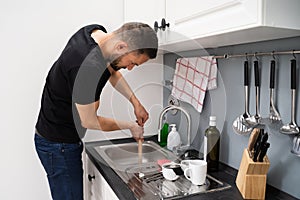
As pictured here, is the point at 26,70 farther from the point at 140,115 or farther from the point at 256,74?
the point at 256,74

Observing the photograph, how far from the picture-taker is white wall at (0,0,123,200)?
1587 millimetres

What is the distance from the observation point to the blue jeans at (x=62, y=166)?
1390mm

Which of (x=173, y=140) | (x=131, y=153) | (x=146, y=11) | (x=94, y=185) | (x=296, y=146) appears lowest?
(x=94, y=185)

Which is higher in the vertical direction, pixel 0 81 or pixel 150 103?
pixel 0 81

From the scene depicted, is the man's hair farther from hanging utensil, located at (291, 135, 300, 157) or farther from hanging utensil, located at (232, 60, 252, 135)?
hanging utensil, located at (291, 135, 300, 157)

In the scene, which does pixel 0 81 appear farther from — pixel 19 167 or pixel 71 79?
pixel 71 79

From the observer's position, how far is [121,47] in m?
1.18

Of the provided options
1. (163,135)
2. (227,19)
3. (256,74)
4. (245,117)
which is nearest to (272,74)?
(256,74)

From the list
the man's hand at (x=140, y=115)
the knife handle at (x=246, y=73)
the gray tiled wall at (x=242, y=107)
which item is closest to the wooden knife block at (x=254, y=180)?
the gray tiled wall at (x=242, y=107)

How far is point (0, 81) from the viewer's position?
1587mm

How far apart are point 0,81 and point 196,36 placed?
114 cm

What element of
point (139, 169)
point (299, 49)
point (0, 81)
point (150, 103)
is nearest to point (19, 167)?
point (0, 81)

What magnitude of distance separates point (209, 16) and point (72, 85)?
2.03ft

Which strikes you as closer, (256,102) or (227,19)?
(227,19)
